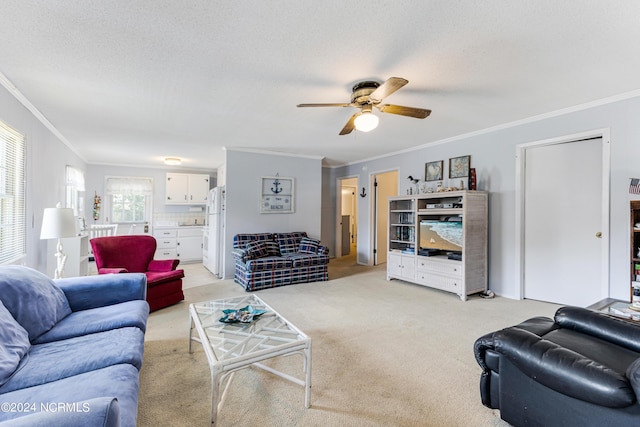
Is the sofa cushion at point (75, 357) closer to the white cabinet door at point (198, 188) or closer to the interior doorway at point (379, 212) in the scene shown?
the interior doorway at point (379, 212)

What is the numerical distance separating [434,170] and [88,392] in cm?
492

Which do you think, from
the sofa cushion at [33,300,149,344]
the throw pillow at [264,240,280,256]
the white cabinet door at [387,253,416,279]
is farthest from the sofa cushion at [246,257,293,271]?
the sofa cushion at [33,300,149,344]

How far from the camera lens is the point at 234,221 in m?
5.27

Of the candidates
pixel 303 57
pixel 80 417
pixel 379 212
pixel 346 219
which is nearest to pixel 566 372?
pixel 80 417

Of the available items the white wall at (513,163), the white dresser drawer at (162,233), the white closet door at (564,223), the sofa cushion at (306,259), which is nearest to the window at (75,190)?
the white dresser drawer at (162,233)

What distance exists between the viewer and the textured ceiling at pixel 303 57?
5.65ft

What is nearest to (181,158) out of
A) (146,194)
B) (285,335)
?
(146,194)

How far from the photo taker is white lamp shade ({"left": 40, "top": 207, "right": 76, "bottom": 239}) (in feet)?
8.91

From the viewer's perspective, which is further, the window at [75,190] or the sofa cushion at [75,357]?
the window at [75,190]

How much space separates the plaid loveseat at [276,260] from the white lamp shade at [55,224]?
2179 millimetres

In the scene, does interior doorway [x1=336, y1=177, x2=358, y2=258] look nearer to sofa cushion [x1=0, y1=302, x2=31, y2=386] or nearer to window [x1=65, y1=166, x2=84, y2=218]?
window [x1=65, y1=166, x2=84, y2=218]

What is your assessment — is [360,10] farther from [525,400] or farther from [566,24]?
[525,400]

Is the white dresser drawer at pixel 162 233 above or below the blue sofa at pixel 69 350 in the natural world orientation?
above

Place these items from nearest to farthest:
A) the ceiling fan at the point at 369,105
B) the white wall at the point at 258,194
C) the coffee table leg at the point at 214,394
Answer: the coffee table leg at the point at 214,394
the ceiling fan at the point at 369,105
the white wall at the point at 258,194
